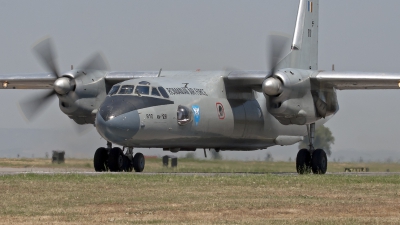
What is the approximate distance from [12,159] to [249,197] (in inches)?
1055

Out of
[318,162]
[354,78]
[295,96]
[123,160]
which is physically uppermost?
[354,78]

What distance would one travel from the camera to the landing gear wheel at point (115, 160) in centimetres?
2528

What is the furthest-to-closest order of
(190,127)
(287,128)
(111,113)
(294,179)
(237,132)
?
(287,128) → (237,132) → (190,127) → (111,113) → (294,179)

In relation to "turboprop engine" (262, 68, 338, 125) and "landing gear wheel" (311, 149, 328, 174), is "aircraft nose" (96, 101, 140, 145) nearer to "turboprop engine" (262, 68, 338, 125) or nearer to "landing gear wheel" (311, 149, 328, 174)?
"turboprop engine" (262, 68, 338, 125)

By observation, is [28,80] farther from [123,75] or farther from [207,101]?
[207,101]

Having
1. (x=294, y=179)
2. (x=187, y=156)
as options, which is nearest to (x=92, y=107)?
(x=187, y=156)

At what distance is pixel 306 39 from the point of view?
91.4 ft

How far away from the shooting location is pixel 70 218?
40.1ft

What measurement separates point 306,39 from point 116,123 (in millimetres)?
9153

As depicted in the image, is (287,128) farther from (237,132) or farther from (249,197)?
(249,197)

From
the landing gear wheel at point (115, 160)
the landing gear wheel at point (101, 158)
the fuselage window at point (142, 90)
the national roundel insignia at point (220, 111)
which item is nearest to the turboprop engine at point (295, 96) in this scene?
the national roundel insignia at point (220, 111)

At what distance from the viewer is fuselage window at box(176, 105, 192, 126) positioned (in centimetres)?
2378

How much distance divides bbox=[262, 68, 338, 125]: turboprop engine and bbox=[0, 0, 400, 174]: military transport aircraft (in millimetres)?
32

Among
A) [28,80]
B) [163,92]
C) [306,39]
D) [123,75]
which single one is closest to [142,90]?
[163,92]
